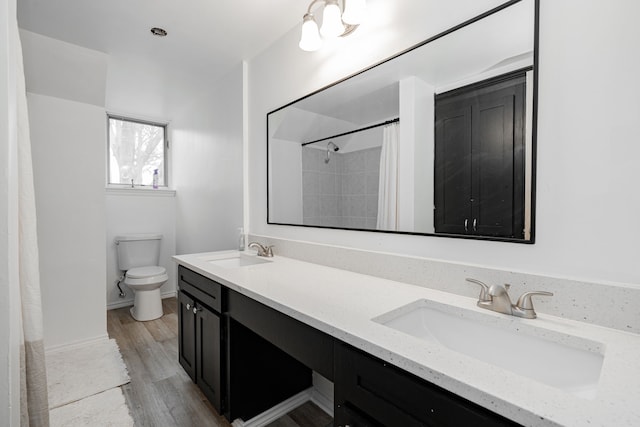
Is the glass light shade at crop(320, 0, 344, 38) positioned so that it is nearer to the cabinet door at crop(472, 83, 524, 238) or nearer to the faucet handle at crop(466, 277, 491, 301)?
the cabinet door at crop(472, 83, 524, 238)

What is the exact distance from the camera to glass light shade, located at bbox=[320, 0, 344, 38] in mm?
1429

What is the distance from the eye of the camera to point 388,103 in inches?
54.8

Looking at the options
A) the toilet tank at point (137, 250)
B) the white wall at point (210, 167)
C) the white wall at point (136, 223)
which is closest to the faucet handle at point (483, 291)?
the white wall at point (210, 167)

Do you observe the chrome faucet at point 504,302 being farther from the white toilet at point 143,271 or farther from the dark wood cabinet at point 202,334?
the white toilet at point 143,271

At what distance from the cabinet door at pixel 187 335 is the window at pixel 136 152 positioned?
2332 mm

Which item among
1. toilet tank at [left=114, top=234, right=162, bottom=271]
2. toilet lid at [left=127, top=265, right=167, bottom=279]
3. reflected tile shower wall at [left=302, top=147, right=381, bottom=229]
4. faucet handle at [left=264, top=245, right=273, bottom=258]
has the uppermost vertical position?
reflected tile shower wall at [left=302, top=147, right=381, bottom=229]

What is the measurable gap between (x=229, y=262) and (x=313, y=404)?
1.02m

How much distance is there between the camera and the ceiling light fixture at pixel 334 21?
A: 1.32m

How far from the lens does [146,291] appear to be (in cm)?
295

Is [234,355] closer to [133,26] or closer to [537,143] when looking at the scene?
[537,143]

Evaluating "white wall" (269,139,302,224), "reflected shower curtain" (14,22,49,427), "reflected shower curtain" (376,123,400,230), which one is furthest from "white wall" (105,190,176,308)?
"reflected shower curtain" (376,123,400,230)

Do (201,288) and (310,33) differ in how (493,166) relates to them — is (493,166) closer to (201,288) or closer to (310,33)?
(310,33)

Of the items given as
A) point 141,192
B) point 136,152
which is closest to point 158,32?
point 141,192

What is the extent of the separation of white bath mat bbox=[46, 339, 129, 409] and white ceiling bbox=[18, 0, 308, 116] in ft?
7.22
